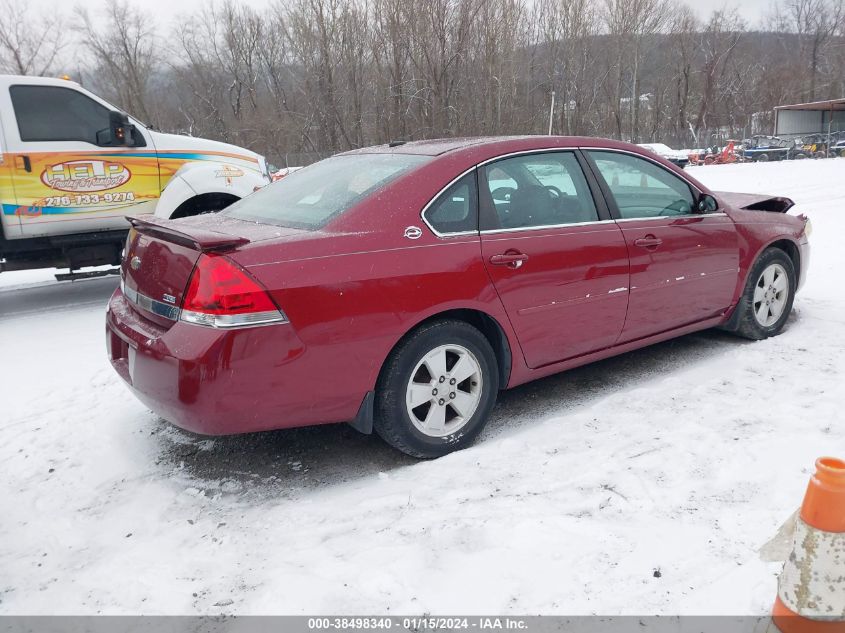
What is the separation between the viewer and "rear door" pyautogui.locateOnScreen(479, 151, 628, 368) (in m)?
3.35

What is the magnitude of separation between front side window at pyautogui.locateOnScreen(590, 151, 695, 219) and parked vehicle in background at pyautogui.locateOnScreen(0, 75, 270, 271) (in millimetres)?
4681

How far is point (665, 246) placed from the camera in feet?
13.2

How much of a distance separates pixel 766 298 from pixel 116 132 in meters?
6.34

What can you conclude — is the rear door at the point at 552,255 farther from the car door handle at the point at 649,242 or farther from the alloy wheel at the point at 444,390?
the alloy wheel at the point at 444,390

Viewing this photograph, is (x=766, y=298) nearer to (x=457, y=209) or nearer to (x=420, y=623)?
(x=457, y=209)

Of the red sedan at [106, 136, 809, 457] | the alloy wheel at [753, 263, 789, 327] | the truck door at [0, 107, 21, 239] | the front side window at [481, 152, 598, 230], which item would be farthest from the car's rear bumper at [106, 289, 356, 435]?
the truck door at [0, 107, 21, 239]

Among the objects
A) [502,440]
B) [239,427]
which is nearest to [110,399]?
[239,427]

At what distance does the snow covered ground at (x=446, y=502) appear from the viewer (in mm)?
2238

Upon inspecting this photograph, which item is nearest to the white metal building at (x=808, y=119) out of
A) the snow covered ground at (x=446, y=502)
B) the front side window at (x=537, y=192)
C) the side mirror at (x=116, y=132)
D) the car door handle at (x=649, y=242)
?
the side mirror at (x=116, y=132)

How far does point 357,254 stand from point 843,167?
79.9 ft

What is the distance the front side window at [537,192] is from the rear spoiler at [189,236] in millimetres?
1295

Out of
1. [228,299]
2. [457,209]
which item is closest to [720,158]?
[457,209]

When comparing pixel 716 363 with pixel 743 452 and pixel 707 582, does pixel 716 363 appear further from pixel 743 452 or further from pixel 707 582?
pixel 707 582

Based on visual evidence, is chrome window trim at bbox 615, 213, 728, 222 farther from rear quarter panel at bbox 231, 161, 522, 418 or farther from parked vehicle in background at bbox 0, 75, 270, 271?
parked vehicle in background at bbox 0, 75, 270, 271
